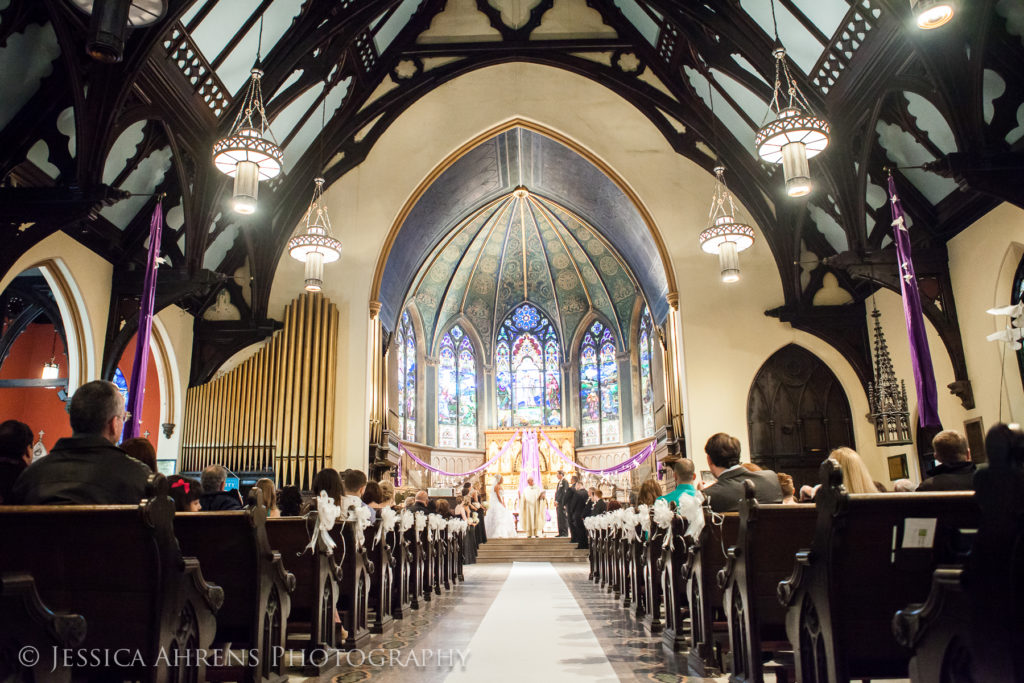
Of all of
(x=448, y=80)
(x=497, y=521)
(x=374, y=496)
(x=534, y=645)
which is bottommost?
(x=497, y=521)

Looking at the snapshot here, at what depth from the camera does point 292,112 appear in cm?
1128

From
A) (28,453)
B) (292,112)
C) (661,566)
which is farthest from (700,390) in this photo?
(28,453)

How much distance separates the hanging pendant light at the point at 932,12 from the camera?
5.58 m

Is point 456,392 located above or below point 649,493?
above

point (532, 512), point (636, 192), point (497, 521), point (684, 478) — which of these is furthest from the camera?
point (532, 512)

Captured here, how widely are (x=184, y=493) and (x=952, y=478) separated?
4.00 m

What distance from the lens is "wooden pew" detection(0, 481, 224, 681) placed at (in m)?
2.28

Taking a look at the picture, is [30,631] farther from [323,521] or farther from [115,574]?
[323,521]

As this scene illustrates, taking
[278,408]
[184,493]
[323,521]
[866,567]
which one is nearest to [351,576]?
[323,521]

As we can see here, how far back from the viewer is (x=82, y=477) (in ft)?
8.36

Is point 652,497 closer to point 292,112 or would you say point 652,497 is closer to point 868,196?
point 868,196

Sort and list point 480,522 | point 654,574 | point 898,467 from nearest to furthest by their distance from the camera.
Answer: point 654,574
point 898,467
point 480,522

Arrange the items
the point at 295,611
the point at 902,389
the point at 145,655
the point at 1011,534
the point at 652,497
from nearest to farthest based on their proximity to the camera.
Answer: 1. the point at 1011,534
2. the point at 145,655
3. the point at 295,611
4. the point at 652,497
5. the point at 902,389

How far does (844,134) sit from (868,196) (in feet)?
4.60
